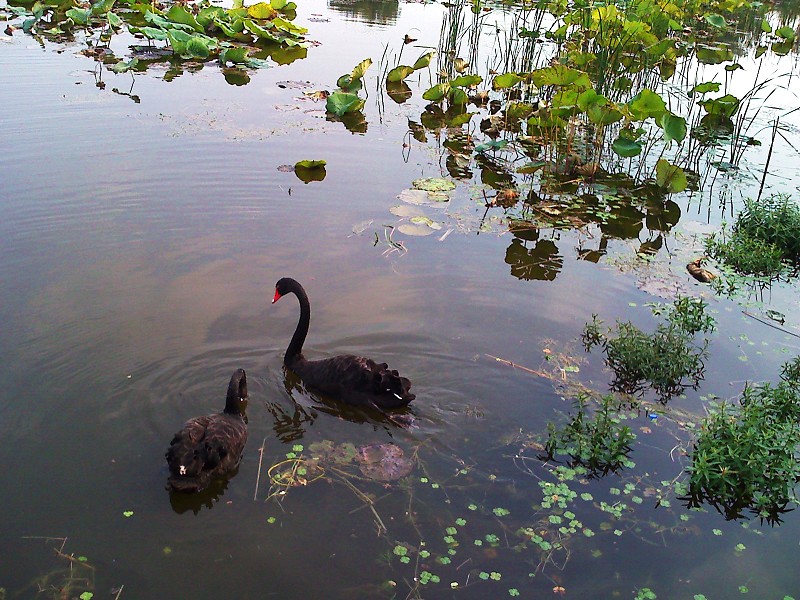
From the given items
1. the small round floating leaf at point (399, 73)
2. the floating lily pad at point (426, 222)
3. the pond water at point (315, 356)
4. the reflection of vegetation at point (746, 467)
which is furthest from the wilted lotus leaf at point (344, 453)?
the small round floating leaf at point (399, 73)

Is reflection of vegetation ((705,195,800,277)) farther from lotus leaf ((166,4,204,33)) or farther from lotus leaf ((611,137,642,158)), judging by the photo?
lotus leaf ((166,4,204,33))

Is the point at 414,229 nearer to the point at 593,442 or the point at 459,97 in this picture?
the point at 593,442

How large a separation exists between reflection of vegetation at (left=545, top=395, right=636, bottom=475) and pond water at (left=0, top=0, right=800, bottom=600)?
89 millimetres

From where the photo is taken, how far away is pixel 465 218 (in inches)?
300

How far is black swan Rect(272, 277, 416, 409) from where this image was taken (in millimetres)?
4609

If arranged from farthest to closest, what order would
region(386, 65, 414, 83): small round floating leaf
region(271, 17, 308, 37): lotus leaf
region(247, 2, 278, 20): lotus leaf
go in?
region(247, 2, 278, 20): lotus leaf, region(271, 17, 308, 37): lotus leaf, region(386, 65, 414, 83): small round floating leaf

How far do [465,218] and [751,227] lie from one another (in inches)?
110

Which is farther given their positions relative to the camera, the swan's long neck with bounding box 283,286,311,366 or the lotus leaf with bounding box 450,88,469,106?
the lotus leaf with bounding box 450,88,469,106

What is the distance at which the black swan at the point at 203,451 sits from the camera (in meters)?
3.75

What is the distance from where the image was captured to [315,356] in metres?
5.31

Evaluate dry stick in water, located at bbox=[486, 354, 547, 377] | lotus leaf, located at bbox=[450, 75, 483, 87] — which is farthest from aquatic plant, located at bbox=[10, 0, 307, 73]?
dry stick in water, located at bbox=[486, 354, 547, 377]

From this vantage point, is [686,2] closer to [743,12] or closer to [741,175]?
[743,12]

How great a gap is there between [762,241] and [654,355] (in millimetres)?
2686

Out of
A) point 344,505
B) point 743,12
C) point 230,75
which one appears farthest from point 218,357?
point 743,12
